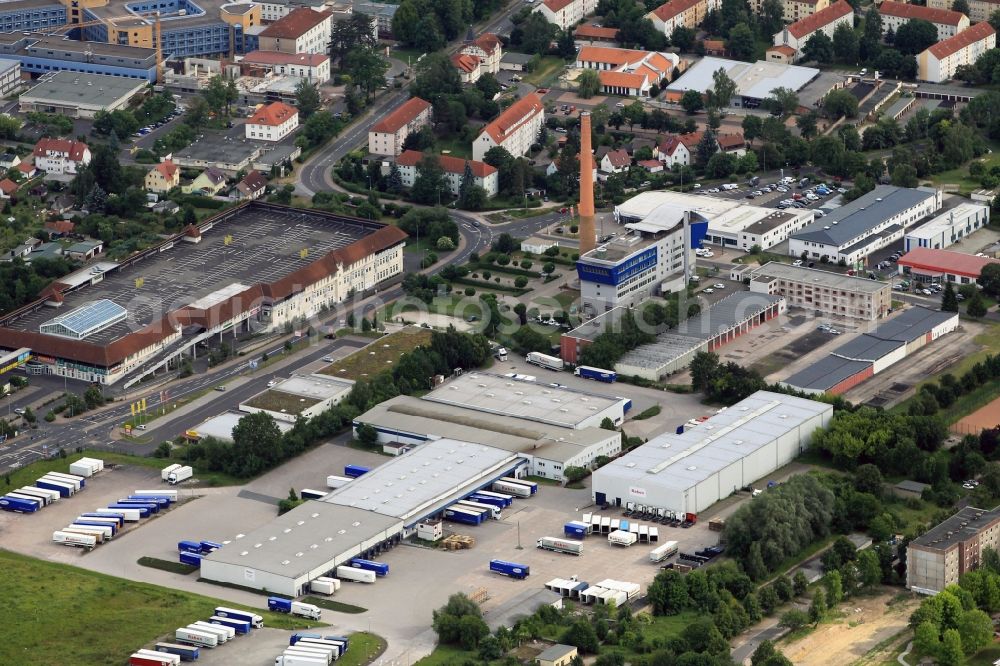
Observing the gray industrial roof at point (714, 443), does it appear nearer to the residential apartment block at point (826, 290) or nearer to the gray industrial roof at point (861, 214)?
the residential apartment block at point (826, 290)

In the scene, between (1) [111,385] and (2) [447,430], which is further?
(1) [111,385]

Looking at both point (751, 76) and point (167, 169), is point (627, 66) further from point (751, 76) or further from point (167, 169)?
point (167, 169)

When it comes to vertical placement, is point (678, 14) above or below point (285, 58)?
above

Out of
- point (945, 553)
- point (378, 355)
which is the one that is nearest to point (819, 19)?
point (378, 355)

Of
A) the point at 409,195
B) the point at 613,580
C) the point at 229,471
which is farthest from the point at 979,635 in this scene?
the point at 409,195

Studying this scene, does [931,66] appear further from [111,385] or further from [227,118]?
[111,385]
